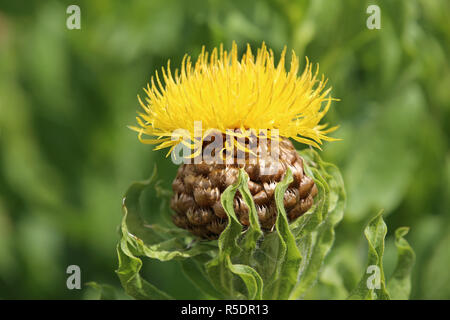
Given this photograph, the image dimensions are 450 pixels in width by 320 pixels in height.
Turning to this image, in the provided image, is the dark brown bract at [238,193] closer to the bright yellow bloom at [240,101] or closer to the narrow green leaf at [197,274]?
the bright yellow bloom at [240,101]

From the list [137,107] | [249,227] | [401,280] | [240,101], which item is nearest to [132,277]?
[249,227]

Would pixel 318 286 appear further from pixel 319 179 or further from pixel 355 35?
pixel 355 35

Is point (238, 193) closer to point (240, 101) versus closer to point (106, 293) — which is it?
point (240, 101)

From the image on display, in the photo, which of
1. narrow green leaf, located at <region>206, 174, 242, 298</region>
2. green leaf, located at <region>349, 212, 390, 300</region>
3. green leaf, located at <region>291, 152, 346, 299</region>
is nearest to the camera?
narrow green leaf, located at <region>206, 174, 242, 298</region>

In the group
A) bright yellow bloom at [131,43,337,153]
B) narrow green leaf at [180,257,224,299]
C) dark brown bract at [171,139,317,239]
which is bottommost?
narrow green leaf at [180,257,224,299]

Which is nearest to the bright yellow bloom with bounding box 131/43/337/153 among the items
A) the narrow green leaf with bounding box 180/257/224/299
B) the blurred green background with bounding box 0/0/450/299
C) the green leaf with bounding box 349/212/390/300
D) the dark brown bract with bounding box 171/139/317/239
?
the dark brown bract with bounding box 171/139/317/239

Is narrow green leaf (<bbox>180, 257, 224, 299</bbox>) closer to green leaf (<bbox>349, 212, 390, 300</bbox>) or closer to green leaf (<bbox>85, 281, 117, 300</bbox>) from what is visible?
green leaf (<bbox>85, 281, 117, 300</bbox>)
